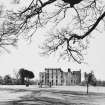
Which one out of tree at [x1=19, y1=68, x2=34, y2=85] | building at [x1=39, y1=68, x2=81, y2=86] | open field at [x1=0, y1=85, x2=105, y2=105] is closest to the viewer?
open field at [x1=0, y1=85, x2=105, y2=105]

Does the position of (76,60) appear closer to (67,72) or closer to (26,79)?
(26,79)

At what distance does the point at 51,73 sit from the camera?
139 meters

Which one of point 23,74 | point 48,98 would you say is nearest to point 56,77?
point 23,74

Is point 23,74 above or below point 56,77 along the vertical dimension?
above

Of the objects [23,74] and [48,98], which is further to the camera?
[23,74]

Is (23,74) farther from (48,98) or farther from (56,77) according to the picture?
(48,98)

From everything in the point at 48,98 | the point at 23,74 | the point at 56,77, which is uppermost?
the point at 23,74

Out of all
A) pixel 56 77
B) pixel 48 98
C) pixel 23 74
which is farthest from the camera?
pixel 56 77

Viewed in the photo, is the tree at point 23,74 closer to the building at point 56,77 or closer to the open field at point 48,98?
the building at point 56,77

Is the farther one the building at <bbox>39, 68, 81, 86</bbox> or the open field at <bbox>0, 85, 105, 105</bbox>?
the building at <bbox>39, 68, 81, 86</bbox>

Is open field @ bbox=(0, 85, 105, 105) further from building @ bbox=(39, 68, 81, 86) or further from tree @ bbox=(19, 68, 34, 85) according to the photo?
building @ bbox=(39, 68, 81, 86)

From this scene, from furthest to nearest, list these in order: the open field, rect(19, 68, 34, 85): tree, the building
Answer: the building
rect(19, 68, 34, 85): tree
the open field

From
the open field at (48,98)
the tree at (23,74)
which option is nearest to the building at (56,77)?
the tree at (23,74)

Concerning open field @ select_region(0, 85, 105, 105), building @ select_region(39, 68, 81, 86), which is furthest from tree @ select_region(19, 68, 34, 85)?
open field @ select_region(0, 85, 105, 105)
